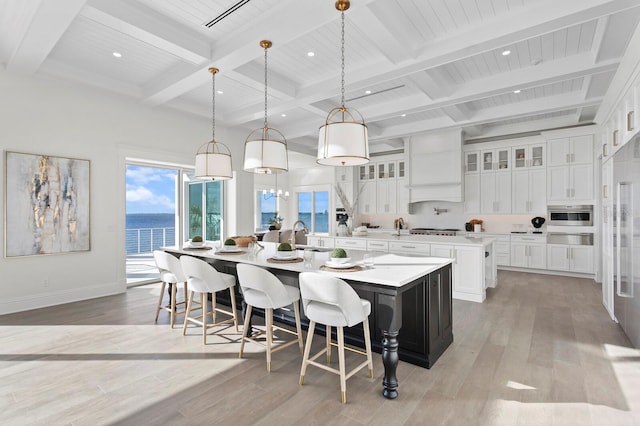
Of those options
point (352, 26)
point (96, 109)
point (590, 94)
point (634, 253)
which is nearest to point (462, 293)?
point (634, 253)

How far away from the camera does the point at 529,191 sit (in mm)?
6680

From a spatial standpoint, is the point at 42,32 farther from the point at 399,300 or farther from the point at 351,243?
the point at 351,243

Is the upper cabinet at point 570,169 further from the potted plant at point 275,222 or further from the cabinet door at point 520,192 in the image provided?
the potted plant at point 275,222

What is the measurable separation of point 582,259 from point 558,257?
0.36 metres

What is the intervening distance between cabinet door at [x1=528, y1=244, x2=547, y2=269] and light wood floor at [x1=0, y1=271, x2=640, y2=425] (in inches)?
114

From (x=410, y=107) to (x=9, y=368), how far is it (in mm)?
5542

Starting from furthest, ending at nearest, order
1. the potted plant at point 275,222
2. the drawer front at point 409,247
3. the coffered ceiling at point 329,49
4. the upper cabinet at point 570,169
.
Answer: the potted plant at point 275,222 → the upper cabinet at point 570,169 → the drawer front at point 409,247 → the coffered ceiling at point 329,49

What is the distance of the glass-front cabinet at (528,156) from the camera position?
657 cm

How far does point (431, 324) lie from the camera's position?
2.63 m

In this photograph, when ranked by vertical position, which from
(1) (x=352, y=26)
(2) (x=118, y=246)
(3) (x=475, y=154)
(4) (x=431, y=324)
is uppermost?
(1) (x=352, y=26)

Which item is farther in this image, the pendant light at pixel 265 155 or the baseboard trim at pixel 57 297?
the baseboard trim at pixel 57 297

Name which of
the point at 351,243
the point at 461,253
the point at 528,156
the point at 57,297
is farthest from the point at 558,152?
the point at 57,297

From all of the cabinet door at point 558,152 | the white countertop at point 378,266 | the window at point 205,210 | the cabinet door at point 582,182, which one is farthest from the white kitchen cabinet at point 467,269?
the window at point 205,210

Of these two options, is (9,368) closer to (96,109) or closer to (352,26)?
(96,109)
